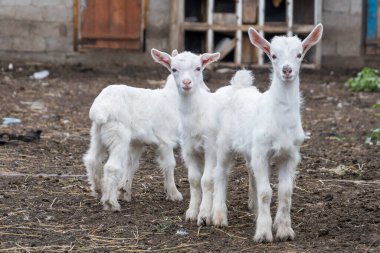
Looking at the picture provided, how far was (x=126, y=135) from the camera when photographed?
26.1ft

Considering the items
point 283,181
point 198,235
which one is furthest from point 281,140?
point 198,235

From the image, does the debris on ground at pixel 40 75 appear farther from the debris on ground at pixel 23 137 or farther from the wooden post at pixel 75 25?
the debris on ground at pixel 23 137

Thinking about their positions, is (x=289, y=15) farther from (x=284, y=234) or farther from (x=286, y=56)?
(x=284, y=234)

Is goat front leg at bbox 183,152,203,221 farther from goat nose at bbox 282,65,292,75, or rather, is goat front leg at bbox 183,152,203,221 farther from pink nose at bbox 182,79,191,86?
goat nose at bbox 282,65,292,75

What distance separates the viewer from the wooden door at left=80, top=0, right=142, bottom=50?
745 inches

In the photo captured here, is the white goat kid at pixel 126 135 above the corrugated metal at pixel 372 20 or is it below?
below

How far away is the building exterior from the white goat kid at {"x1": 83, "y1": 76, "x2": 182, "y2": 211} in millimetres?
10425

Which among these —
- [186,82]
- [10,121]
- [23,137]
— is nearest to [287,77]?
[186,82]

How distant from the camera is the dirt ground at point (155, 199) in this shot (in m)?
6.57

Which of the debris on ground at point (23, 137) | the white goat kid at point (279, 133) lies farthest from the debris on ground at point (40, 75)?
the white goat kid at point (279, 133)

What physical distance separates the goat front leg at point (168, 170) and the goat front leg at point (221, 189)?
1.04 meters

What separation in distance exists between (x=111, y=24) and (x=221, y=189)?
12.2 metres

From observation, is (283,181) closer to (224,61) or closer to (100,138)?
(100,138)

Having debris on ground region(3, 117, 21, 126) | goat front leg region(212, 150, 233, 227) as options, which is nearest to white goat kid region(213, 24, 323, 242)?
goat front leg region(212, 150, 233, 227)
